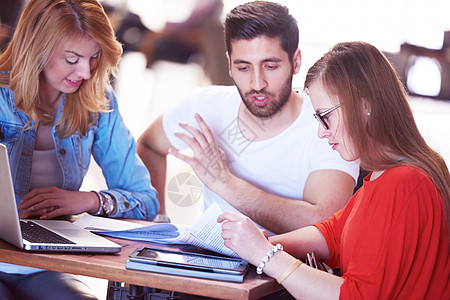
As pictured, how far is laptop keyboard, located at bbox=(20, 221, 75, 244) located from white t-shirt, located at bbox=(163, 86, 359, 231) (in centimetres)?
73

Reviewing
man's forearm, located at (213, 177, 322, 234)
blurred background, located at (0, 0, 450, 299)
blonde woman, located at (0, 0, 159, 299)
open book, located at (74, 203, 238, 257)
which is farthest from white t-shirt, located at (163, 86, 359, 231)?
blurred background, located at (0, 0, 450, 299)

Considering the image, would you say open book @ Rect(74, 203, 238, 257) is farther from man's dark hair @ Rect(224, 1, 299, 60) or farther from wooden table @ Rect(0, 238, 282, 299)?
man's dark hair @ Rect(224, 1, 299, 60)

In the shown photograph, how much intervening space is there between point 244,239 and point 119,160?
85 cm

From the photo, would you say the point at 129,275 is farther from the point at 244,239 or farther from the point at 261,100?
the point at 261,100

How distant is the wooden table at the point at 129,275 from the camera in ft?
3.16

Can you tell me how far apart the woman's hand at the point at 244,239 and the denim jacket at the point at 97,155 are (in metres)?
0.65

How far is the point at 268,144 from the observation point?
1.84m

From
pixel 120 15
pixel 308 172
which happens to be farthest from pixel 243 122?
pixel 120 15

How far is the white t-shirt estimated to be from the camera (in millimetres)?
1748

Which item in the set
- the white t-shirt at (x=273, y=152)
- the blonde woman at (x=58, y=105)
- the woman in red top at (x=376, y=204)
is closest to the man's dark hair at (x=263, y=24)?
the white t-shirt at (x=273, y=152)

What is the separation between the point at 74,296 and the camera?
1.31 m

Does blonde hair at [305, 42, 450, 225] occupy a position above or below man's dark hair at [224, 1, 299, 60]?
below

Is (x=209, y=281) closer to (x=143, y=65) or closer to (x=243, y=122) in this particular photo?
(x=243, y=122)

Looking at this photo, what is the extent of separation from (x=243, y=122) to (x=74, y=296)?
883 millimetres
